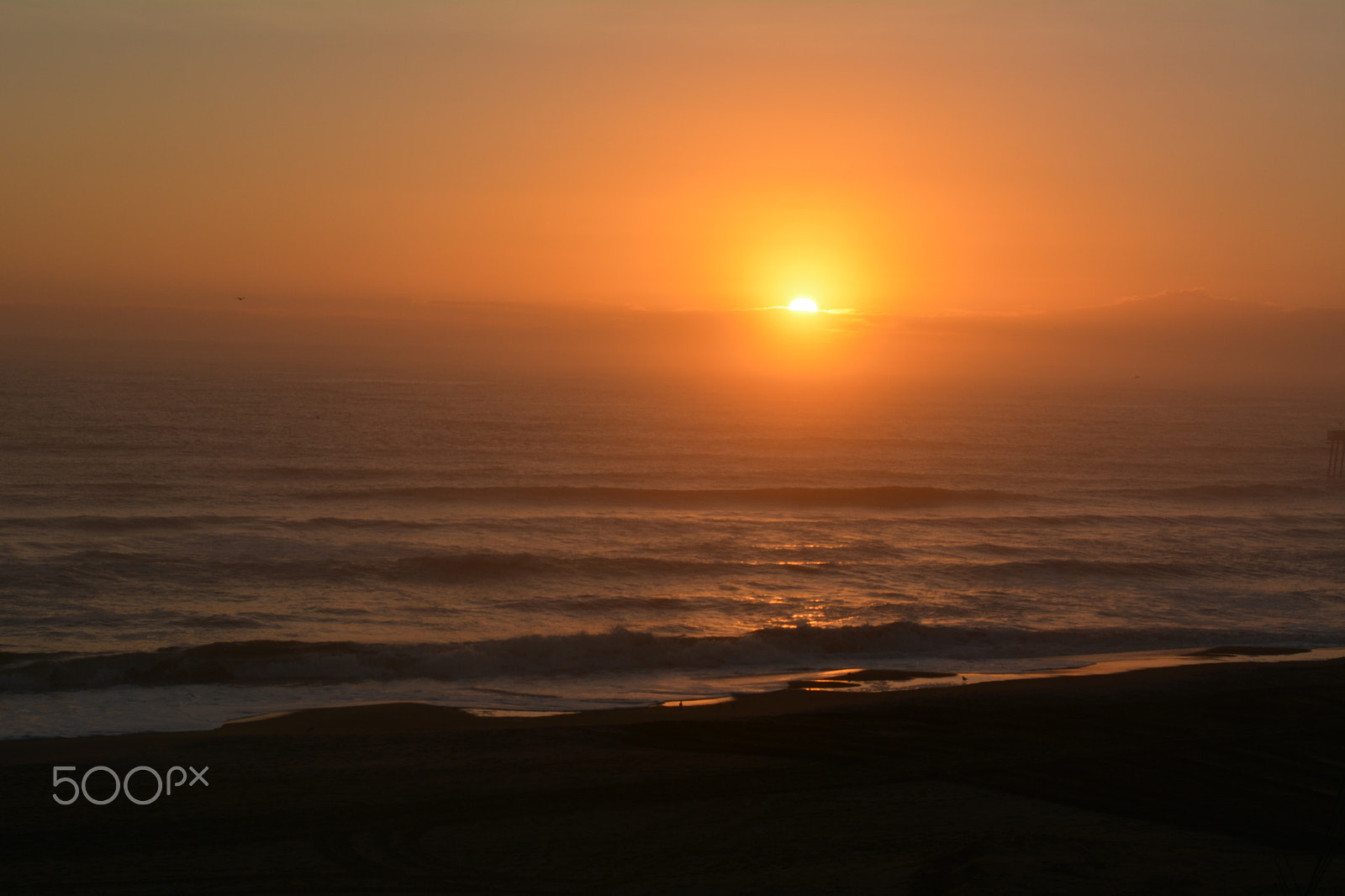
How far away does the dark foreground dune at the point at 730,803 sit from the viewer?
8781 mm

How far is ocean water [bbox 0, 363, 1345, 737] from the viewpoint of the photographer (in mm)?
17516

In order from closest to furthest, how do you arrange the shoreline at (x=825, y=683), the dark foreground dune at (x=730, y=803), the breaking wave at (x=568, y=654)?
the dark foreground dune at (x=730, y=803) < the shoreline at (x=825, y=683) < the breaking wave at (x=568, y=654)

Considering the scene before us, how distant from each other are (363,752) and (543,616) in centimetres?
926

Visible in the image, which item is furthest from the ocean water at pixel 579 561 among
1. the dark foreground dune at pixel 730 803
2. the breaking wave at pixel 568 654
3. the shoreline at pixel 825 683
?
the dark foreground dune at pixel 730 803

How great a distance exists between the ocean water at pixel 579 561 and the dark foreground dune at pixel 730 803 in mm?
2476

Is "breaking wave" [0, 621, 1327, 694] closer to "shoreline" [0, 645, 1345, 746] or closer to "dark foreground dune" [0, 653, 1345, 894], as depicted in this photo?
"shoreline" [0, 645, 1345, 746]

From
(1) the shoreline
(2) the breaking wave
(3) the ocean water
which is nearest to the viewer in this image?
(1) the shoreline

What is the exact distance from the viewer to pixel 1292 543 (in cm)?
3244

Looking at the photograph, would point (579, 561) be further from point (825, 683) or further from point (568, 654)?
point (825, 683)

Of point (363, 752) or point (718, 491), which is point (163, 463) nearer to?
point (718, 491)

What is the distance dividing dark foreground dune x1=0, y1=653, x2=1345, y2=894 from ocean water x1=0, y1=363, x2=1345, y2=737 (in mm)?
2476

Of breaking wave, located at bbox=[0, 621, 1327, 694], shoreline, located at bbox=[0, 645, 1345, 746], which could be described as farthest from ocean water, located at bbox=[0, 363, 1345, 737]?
shoreline, located at bbox=[0, 645, 1345, 746]

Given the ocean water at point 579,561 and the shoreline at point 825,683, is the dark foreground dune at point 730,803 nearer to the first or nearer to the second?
the shoreline at point 825,683

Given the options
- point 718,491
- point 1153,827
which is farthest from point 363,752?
point 718,491
